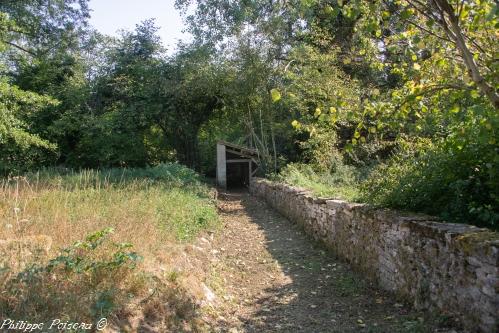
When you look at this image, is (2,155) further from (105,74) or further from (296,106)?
(296,106)

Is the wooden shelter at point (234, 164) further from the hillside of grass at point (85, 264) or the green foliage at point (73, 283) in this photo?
the green foliage at point (73, 283)

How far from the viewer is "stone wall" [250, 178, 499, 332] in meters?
3.41

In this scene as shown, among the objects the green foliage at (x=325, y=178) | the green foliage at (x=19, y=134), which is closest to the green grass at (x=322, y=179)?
the green foliage at (x=325, y=178)

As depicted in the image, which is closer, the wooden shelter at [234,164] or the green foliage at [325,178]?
the green foliage at [325,178]

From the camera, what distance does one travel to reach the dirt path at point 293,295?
180 inches

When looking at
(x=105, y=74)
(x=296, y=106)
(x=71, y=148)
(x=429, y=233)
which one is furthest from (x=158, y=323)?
(x=105, y=74)

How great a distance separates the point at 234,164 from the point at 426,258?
28557 millimetres

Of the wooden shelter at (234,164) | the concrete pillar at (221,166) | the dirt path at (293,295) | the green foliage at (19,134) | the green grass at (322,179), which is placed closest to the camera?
the dirt path at (293,295)

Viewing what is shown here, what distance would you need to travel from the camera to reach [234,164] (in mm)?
32719

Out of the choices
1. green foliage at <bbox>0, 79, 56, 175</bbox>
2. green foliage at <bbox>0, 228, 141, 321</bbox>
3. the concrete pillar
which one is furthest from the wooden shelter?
green foliage at <bbox>0, 228, 141, 321</bbox>

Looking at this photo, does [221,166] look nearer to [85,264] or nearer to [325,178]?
[325,178]

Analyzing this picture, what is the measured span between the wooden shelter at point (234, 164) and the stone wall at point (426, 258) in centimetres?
1671

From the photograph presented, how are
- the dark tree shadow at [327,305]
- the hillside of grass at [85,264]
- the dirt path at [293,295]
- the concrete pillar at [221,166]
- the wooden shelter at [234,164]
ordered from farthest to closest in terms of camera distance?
the concrete pillar at [221,166]
the wooden shelter at [234,164]
the dirt path at [293,295]
the dark tree shadow at [327,305]
the hillside of grass at [85,264]

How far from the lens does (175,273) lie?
185 inches
